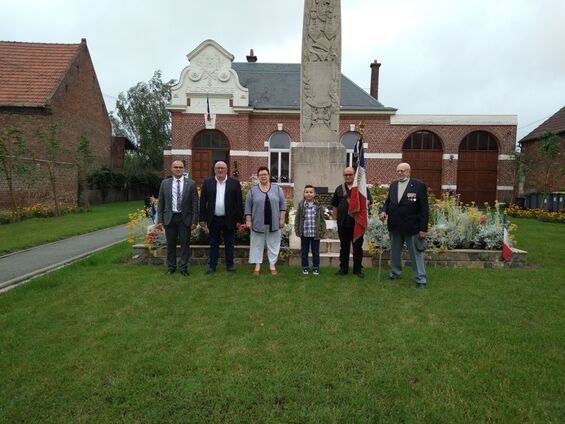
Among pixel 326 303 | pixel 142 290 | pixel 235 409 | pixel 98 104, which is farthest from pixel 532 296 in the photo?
pixel 98 104

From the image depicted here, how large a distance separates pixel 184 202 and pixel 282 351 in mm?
3287

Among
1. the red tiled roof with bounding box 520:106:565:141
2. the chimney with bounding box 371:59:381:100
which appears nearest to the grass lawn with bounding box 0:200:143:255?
the chimney with bounding box 371:59:381:100

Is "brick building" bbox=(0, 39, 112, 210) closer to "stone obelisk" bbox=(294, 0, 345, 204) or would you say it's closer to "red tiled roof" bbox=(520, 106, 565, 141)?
"stone obelisk" bbox=(294, 0, 345, 204)

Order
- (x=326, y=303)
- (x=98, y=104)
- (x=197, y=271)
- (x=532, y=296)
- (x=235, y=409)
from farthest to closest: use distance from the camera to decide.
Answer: (x=98, y=104), (x=197, y=271), (x=532, y=296), (x=326, y=303), (x=235, y=409)

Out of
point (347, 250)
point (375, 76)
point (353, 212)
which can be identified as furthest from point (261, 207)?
point (375, 76)

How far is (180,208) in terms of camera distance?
228 inches

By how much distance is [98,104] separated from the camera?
81.3ft

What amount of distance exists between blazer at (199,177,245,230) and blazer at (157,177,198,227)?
0.43 feet

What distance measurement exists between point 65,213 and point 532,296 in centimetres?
1741

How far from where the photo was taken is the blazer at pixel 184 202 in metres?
5.76

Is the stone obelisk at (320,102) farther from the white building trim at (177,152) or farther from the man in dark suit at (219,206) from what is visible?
the white building trim at (177,152)

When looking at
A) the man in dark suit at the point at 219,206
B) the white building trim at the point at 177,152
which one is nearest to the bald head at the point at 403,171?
the man in dark suit at the point at 219,206

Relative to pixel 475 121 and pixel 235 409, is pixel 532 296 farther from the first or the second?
pixel 475 121

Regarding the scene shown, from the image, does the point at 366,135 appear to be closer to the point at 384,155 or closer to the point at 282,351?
the point at 384,155
